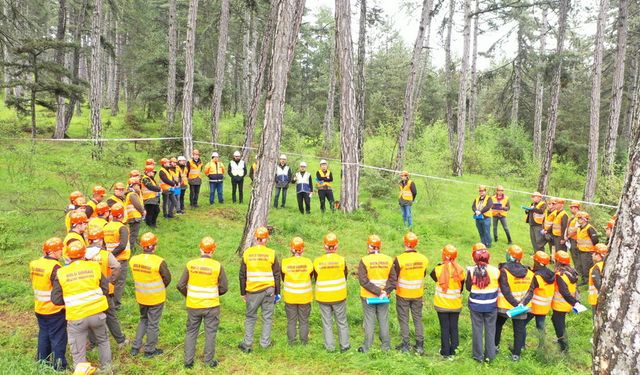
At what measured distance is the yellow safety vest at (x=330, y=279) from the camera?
635 centimetres

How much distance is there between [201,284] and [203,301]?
23 cm

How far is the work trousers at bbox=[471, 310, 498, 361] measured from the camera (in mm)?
6367

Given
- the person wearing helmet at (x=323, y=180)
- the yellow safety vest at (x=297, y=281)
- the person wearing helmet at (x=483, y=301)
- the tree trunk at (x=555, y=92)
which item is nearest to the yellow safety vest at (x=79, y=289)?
the yellow safety vest at (x=297, y=281)

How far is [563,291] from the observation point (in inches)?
261

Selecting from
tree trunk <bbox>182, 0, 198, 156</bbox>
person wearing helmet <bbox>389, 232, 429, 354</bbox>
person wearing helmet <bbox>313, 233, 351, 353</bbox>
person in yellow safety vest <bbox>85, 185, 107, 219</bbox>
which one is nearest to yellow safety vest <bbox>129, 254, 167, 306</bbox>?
person wearing helmet <bbox>313, 233, 351, 353</bbox>

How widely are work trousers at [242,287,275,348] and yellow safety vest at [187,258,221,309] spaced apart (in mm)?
681

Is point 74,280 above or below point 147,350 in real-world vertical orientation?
above

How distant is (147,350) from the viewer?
19.5 ft

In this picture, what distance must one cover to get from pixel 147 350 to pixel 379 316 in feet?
11.3

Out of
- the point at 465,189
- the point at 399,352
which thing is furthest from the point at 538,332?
the point at 465,189

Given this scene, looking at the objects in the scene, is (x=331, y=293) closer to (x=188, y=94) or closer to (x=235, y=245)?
(x=235, y=245)

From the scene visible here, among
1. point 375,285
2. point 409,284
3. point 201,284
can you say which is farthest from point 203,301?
point 409,284

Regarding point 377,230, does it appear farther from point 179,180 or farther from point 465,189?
point 465,189

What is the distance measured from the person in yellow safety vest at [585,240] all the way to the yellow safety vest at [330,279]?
6510mm
